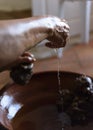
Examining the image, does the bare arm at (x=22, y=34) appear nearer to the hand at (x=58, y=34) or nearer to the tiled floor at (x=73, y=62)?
the hand at (x=58, y=34)

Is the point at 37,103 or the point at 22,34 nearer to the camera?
the point at 22,34

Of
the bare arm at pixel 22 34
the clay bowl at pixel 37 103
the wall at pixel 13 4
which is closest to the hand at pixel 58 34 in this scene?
the bare arm at pixel 22 34

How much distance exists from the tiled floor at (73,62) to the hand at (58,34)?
0.85 meters

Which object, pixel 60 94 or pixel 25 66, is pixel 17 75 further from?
pixel 60 94

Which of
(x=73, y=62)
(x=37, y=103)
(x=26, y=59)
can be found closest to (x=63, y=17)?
(x=73, y=62)

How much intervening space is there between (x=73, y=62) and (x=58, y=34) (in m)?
1.06

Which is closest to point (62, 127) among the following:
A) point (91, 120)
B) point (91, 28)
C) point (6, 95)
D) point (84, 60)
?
point (91, 120)

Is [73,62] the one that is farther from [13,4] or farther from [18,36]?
[18,36]

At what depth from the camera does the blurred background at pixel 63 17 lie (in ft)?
5.89

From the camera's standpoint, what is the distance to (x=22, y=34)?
0.62 meters

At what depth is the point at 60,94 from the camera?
86cm

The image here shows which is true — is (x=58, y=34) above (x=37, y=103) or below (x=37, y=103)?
above

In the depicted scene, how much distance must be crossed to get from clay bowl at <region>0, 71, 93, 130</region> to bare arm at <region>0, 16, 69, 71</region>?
0.19 metres

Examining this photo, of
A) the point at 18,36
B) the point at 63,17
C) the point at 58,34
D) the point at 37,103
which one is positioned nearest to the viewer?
the point at 18,36
